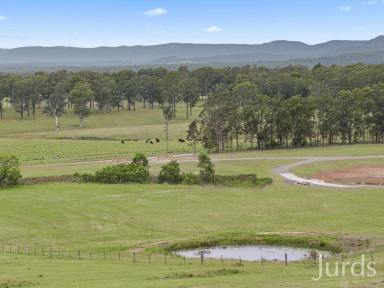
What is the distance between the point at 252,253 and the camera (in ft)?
153

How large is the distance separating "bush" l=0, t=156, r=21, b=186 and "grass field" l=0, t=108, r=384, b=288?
1744 mm

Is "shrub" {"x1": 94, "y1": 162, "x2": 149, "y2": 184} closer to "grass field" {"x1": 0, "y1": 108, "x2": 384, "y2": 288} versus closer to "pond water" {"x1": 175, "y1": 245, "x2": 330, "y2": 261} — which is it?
"grass field" {"x1": 0, "y1": 108, "x2": 384, "y2": 288}

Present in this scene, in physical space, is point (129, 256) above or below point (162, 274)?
below

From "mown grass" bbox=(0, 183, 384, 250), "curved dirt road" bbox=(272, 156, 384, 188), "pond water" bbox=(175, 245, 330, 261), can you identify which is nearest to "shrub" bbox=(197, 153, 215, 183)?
"mown grass" bbox=(0, 183, 384, 250)

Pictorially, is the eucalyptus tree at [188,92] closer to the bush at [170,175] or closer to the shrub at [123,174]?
the shrub at [123,174]

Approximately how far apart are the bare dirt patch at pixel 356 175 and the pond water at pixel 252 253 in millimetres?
31484

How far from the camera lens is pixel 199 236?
170ft

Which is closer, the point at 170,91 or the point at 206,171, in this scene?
the point at 206,171

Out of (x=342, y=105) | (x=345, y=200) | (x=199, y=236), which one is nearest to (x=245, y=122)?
(x=342, y=105)

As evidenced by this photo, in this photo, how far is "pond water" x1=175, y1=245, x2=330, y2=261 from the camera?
44.9m

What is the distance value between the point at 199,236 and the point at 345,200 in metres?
20.7

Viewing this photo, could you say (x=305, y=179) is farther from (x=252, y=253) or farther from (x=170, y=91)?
(x=170, y=91)

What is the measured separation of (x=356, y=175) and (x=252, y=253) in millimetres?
37290

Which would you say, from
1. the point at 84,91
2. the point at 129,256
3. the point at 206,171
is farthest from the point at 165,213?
the point at 84,91
